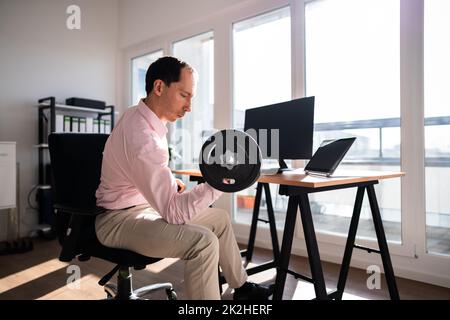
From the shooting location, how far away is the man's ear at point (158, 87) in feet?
4.03

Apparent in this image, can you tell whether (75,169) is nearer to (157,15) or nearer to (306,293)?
(306,293)

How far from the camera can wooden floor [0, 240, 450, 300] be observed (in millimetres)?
1817

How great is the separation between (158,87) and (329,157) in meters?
0.86

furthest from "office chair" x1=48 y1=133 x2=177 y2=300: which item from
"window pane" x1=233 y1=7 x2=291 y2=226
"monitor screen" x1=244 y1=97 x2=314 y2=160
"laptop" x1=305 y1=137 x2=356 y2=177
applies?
"window pane" x1=233 y1=7 x2=291 y2=226

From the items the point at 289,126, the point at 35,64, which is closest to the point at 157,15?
the point at 35,64

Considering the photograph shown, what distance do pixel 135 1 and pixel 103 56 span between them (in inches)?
30.3

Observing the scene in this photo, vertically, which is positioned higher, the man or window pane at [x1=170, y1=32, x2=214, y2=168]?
window pane at [x1=170, y1=32, x2=214, y2=168]

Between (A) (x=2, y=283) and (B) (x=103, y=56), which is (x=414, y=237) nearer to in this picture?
(A) (x=2, y=283)

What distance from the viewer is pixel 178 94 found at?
1.24 meters

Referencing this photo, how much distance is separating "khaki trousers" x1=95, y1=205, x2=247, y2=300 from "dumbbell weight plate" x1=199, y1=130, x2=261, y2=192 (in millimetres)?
204

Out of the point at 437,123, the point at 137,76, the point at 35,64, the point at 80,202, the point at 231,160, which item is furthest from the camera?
the point at 137,76

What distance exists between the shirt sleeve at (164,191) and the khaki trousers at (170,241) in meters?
0.06

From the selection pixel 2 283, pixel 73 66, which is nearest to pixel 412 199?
pixel 2 283

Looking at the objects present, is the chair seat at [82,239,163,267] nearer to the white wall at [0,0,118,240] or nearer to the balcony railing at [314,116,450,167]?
the balcony railing at [314,116,450,167]
